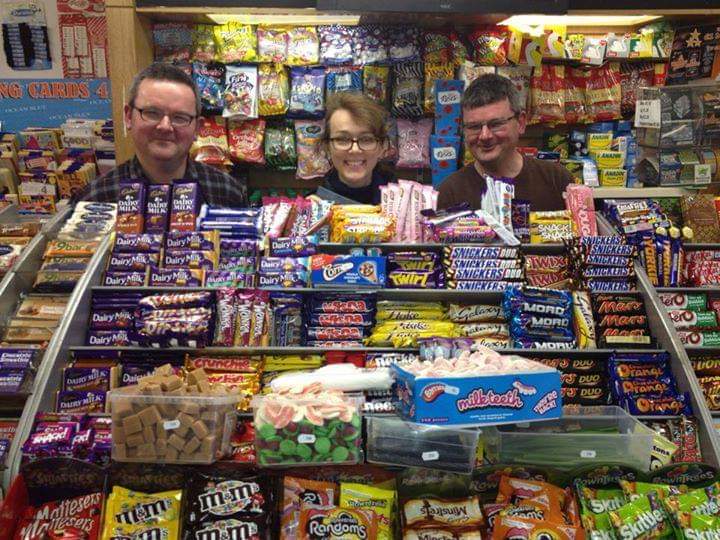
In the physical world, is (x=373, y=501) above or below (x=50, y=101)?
below

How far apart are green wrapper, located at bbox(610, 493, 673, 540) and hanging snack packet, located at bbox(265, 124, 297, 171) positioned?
381 cm

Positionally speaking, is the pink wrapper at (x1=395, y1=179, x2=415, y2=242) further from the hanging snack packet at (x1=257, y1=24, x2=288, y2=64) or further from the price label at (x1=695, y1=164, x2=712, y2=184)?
the hanging snack packet at (x1=257, y1=24, x2=288, y2=64)

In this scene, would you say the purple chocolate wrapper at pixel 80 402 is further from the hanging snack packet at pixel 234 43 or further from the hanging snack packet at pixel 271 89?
the hanging snack packet at pixel 234 43

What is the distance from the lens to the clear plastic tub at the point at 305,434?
1.79m

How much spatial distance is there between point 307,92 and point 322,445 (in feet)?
12.2

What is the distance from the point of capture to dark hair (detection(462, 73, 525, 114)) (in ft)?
11.4

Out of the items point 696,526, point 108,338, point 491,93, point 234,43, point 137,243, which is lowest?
point 696,526

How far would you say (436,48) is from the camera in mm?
5141

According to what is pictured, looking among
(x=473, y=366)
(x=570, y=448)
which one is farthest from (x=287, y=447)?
(x=570, y=448)

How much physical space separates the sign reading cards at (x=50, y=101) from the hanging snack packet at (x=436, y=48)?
3.15 m

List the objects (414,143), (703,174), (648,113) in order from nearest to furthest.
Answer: (703,174)
(648,113)
(414,143)

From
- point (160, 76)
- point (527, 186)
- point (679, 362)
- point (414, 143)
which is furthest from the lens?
point (414, 143)

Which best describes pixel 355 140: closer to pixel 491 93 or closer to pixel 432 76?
pixel 491 93

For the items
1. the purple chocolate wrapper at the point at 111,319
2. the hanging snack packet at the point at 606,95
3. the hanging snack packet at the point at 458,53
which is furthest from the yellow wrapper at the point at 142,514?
the hanging snack packet at the point at 606,95
